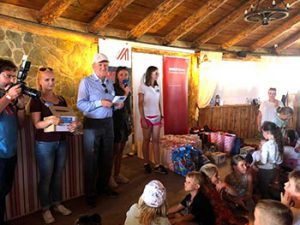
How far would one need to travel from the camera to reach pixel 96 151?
249 centimetres

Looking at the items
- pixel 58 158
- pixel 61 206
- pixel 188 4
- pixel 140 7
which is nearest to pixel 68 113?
pixel 58 158

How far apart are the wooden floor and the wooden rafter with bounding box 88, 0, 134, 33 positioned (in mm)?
2279

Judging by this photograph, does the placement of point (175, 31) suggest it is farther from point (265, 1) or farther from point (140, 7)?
point (265, 1)

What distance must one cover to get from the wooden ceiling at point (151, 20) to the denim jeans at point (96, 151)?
5.72 ft

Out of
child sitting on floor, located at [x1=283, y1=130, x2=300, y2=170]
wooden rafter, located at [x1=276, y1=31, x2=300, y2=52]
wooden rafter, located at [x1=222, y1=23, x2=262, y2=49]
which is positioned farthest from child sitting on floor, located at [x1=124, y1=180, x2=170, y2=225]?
wooden rafter, located at [x1=276, y1=31, x2=300, y2=52]

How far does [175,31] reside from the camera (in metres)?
4.76

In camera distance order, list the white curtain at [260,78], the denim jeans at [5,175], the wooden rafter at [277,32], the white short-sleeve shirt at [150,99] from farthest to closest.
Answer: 1. the white curtain at [260,78]
2. the wooden rafter at [277,32]
3. the white short-sleeve shirt at [150,99]
4. the denim jeans at [5,175]

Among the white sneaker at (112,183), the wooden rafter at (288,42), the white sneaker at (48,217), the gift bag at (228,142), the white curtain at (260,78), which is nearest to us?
the white sneaker at (48,217)

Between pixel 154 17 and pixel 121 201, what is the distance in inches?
114

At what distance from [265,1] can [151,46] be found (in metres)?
2.26

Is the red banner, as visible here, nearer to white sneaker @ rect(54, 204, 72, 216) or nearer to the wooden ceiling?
the wooden ceiling

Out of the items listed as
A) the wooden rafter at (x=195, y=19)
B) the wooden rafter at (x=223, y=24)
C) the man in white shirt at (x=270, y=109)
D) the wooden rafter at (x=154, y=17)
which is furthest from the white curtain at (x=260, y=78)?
the wooden rafter at (x=154, y=17)

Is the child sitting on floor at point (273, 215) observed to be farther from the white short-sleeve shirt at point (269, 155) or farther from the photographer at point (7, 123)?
the photographer at point (7, 123)

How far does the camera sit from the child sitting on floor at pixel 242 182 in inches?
103
